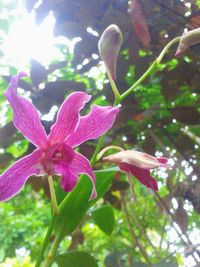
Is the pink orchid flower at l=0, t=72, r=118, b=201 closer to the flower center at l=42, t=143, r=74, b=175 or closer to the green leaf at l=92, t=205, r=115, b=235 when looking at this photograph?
the flower center at l=42, t=143, r=74, b=175

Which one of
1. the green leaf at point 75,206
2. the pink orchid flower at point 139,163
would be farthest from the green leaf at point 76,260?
the pink orchid flower at point 139,163

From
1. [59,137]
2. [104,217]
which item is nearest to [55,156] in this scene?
[59,137]

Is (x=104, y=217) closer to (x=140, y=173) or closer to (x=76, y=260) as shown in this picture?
(x=76, y=260)

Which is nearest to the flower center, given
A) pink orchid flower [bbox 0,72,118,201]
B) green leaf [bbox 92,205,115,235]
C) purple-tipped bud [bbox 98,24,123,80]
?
pink orchid flower [bbox 0,72,118,201]

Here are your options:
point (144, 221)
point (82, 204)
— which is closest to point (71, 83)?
point (82, 204)

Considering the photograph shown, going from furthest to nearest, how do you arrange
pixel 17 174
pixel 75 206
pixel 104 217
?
1. pixel 104 217
2. pixel 75 206
3. pixel 17 174

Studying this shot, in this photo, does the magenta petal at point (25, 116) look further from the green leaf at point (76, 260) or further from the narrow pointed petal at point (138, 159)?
the green leaf at point (76, 260)

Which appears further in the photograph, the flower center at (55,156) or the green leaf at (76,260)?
the green leaf at (76,260)
